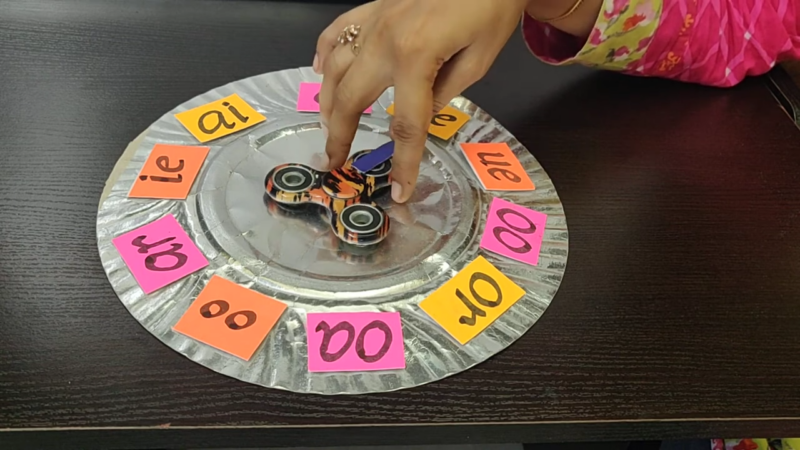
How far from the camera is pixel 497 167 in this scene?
26.0 inches

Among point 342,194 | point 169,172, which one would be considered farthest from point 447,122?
point 169,172

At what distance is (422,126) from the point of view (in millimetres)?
550

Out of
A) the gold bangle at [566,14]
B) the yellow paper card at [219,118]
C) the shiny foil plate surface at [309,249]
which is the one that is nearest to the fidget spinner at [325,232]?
the shiny foil plate surface at [309,249]

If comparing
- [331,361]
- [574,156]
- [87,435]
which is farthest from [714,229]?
[87,435]

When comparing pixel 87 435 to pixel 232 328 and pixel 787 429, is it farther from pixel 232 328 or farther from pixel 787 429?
pixel 787 429

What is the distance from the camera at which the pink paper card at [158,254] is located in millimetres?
515

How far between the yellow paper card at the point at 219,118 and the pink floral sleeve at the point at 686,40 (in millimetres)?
338

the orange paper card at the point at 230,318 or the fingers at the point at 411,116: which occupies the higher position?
the fingers at the point at 411,116

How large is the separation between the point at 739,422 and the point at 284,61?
57 centimetres

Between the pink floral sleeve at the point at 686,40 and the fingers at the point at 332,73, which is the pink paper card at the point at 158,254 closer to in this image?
the fingers at the point at 332,73

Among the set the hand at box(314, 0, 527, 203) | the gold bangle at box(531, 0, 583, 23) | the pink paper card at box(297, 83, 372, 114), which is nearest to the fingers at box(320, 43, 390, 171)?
the hand at box(314, 0, 527, 203)

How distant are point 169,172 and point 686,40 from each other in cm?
59

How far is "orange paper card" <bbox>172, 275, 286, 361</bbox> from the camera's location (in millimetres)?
481

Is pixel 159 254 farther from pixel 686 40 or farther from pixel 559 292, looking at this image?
pixel 686 40
